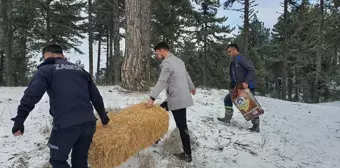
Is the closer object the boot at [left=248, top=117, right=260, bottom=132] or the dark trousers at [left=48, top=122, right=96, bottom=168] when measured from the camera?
the dark trousers at [left=48, top=122, right=96, bottom=168]

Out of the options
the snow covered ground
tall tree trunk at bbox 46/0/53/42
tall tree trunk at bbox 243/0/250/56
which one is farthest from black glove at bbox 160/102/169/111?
tall tree trunk at bbox 46/0/53/42

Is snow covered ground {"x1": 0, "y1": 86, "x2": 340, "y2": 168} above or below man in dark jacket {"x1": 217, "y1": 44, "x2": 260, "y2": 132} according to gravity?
below

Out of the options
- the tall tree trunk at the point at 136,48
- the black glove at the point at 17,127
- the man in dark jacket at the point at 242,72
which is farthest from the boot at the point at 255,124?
the black glove at the point at 17,127

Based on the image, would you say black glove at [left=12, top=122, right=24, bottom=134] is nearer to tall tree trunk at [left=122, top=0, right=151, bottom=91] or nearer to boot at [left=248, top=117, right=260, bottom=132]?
boot at [left=248, top=117, right=260, bottom=132]

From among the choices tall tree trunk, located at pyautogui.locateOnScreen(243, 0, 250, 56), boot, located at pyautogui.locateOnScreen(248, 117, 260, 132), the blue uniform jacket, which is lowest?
boot, located at pyautogui.locateOnScreen(248, 117, 260, 132)

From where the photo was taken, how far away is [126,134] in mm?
5031

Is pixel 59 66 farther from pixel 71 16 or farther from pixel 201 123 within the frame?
pixel 71 16

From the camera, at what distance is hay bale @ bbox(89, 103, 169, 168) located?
4645mm

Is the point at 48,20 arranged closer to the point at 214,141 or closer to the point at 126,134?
the point at 214,141

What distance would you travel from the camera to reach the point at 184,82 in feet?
20.5

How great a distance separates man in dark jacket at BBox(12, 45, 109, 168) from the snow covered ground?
4.80ft

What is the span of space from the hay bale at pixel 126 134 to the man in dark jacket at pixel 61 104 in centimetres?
35

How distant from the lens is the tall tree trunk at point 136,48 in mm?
9938

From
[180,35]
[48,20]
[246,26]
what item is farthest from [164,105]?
[180,35]
